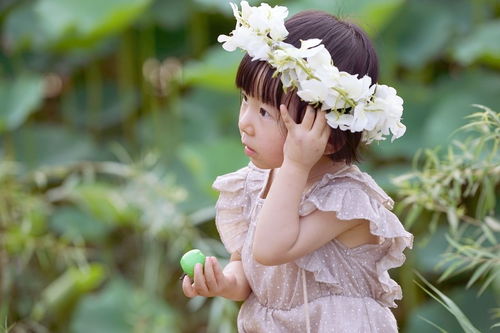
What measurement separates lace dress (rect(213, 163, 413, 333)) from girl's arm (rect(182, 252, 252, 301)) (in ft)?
0.06

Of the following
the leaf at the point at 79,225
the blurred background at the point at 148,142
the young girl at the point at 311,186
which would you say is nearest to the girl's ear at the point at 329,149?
the young girl at the point at 311,186

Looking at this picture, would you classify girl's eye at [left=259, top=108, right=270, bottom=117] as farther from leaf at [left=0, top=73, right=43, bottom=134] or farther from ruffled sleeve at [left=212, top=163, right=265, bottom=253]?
leaf at [left=0, top=73, right=43, bottom=134]

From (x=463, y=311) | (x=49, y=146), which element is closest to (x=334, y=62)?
(x=463, y=311)

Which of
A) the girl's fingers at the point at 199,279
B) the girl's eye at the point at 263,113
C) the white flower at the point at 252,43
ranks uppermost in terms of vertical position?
the white flower at the point at 252,43

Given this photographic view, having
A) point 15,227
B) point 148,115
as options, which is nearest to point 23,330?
point 15,227

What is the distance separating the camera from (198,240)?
220cm

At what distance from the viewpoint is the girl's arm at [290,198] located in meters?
1.06

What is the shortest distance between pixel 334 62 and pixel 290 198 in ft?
0.48

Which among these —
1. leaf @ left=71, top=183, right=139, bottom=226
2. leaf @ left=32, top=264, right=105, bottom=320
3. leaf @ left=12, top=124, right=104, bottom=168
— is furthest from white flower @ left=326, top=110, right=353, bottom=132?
leaf @ left=12, top=124, right=104, bottom=168

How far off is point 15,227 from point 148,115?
3.62 ft

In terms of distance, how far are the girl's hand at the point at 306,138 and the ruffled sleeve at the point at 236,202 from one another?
0.53 feet

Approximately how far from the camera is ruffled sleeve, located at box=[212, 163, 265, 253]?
4.04ft

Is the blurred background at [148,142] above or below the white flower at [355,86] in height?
below

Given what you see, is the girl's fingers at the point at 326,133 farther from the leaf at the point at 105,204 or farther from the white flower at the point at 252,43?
the leaf at the point at 105,204
